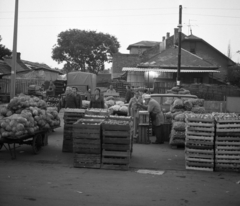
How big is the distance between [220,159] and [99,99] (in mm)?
5899

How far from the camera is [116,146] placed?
9023 millimetres

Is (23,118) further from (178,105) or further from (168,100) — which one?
(168,100)

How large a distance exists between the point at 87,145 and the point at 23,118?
1.83m

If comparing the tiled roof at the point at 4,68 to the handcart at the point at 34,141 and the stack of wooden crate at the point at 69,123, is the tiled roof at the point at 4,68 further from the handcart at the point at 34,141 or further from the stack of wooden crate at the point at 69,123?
the stack of wooden crate at the point at 69,123

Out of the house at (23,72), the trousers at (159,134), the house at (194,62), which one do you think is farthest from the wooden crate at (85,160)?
the house at (23,72)

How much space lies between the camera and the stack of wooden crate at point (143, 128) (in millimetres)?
13344

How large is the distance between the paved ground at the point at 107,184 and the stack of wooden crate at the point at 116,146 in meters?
0.25

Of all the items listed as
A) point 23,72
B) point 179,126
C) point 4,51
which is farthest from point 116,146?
point 4,51

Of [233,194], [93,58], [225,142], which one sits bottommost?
[233,194]

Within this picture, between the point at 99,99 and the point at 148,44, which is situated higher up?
the point at 148,44

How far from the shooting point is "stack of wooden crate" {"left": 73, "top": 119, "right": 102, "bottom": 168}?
357 inches

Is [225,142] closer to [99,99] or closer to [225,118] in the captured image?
[225,118]

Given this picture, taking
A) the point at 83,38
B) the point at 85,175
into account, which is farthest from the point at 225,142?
the point at 83,38

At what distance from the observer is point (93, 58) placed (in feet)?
260
